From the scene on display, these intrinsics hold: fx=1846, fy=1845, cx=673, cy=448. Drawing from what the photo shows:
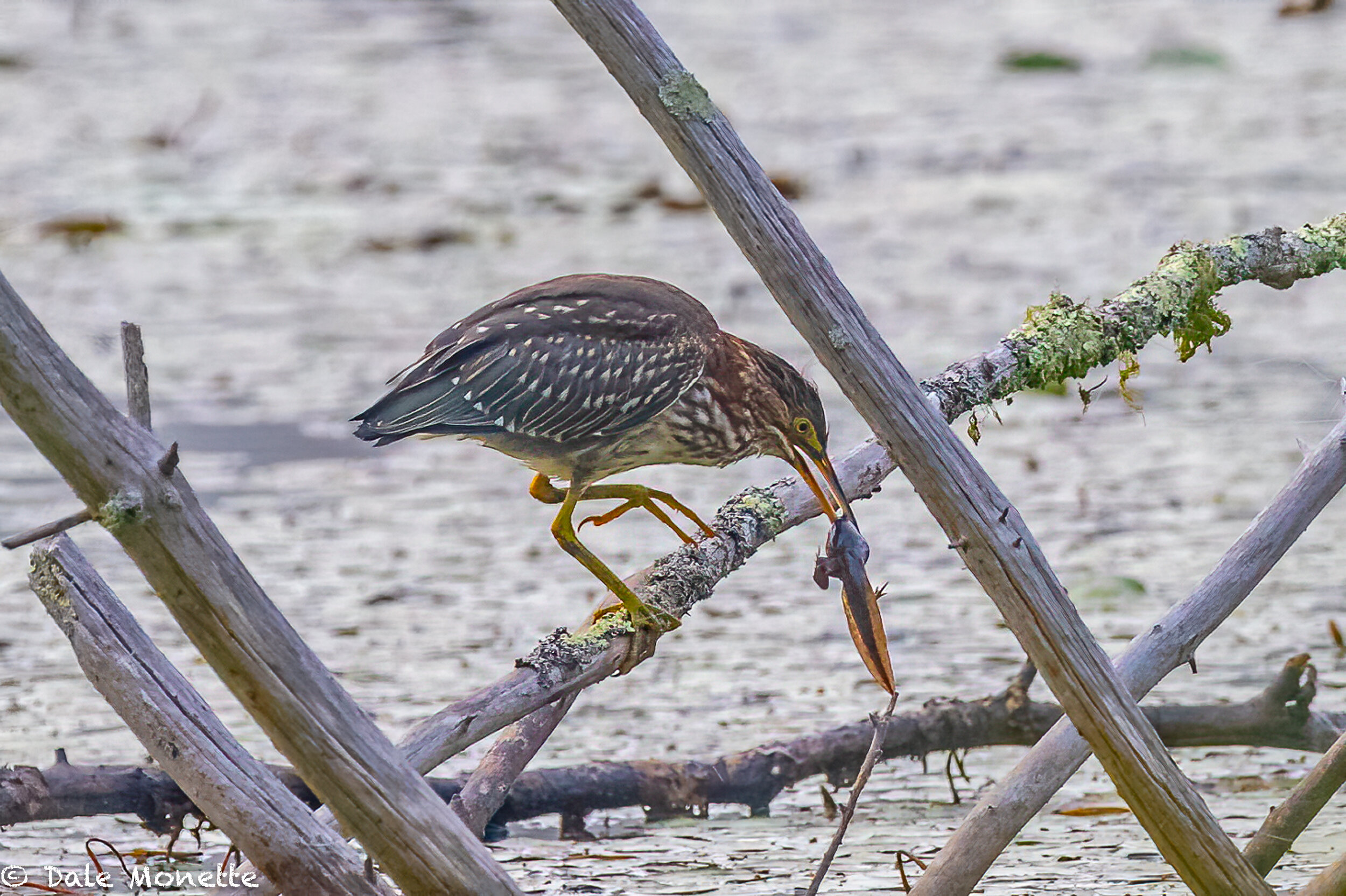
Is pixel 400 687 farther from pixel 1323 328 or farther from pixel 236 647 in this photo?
pixel 1323 328

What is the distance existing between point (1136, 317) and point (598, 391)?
3.18 feet

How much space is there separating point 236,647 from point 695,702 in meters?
2.37

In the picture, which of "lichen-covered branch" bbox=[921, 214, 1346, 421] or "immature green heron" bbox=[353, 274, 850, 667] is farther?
→ "immature green heron" bbox=[353, 274, 850, 667]

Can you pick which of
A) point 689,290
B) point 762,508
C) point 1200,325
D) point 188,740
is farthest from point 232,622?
point 689,290

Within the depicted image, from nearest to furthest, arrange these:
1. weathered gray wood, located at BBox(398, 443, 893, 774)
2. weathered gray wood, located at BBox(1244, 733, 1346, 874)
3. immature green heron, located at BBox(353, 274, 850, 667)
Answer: weathered gray wood, located at BBox(398, 443, 893, 774)
weathered gray wood, located at BBox(1244, 733, 1346, 874)
immature green heron, located at BBox(353, 274, 850, 667)

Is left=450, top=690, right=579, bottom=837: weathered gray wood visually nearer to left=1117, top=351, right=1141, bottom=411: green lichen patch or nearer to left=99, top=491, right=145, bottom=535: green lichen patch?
left=99, top=491, right=145, bottom=535: green lichen patch

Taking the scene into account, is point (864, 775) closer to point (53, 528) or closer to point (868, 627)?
point (868, 627)

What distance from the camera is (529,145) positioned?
412 inches

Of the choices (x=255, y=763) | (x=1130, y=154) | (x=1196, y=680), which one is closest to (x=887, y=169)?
(x=1130, y=154)

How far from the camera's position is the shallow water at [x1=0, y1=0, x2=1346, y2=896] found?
4.15 m

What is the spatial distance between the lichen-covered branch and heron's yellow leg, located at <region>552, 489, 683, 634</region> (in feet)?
1.96

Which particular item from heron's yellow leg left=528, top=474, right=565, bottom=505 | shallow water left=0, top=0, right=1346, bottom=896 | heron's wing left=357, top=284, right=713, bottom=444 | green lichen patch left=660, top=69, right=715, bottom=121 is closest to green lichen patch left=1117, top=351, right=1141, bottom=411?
shallow water left=0, top=0, right=1346, bottom=896

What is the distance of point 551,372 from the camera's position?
3.43 m

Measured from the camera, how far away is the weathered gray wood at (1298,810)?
2844 mm
